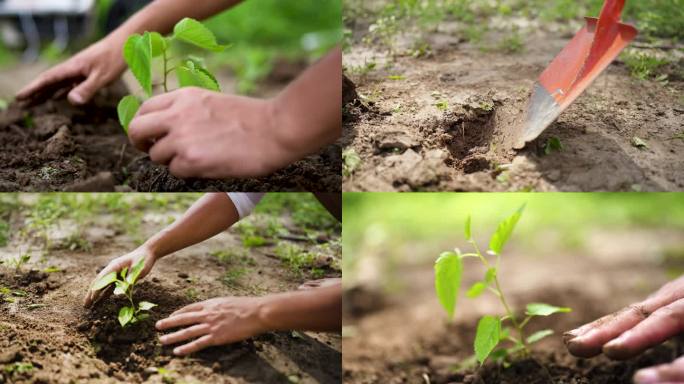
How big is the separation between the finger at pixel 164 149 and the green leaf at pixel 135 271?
0.36 m

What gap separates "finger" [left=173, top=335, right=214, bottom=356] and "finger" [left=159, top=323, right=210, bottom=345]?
27mm

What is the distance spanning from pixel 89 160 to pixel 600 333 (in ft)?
5.40

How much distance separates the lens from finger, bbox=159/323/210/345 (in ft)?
5.38

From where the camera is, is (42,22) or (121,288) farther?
(42,22)

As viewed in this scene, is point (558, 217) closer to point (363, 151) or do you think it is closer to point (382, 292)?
point (382, 292)

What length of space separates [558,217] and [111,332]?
2193mm

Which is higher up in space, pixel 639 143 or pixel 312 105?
pixel 312 105

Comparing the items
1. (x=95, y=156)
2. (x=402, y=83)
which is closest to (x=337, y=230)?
(x=402, y=83)

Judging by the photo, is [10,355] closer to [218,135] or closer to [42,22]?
[218,135]

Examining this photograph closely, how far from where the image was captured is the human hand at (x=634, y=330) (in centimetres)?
162

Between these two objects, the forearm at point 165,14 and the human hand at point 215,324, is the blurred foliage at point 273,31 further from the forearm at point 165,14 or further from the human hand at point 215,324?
the human hand at point 215,324

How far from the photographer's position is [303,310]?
5.20ft

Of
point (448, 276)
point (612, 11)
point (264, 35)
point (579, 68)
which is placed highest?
point (612, 11)

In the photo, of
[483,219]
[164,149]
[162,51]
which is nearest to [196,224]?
[164,149]
